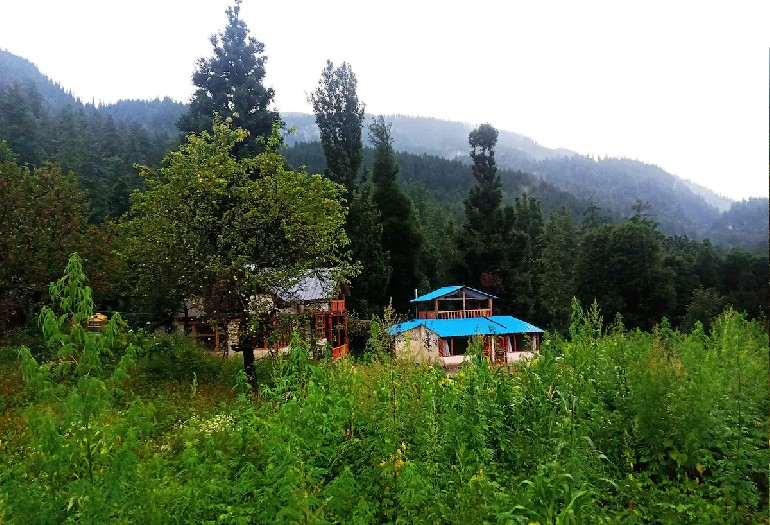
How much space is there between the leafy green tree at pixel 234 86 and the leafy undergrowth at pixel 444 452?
2467 cm

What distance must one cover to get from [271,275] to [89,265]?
27.1ft

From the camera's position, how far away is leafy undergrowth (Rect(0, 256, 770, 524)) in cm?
392

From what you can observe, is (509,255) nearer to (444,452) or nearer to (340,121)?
(340,121)

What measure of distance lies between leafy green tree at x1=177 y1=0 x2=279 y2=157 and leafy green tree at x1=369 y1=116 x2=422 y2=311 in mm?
14746

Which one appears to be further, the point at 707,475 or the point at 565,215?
the point at 565,215

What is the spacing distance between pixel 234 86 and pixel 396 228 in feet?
57.2

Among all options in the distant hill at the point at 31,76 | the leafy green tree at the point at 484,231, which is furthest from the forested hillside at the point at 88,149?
A: the distant hill at the point at 31,76

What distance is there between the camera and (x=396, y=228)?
41.2 meters

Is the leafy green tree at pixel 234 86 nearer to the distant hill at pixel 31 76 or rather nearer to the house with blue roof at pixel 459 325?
the house with blue roof at pixel 459 325

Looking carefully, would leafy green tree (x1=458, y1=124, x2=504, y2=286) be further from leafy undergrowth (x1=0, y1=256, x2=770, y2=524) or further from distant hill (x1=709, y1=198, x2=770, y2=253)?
leafy undergrowth (x1=0, y1=256, x2=770, y2=524)

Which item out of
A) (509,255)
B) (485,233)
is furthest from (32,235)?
(509,255)

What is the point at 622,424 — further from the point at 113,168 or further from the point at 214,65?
the point at 113,168

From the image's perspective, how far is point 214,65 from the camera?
93.5ft

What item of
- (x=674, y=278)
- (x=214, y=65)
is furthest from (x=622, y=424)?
(x=674, y=278)
